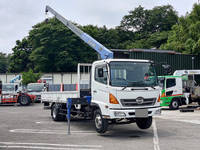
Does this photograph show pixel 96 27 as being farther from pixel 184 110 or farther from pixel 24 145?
pixel 24 145

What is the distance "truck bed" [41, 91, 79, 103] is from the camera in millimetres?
11941

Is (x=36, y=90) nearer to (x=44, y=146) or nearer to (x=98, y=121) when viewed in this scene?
(x=98, y=121)

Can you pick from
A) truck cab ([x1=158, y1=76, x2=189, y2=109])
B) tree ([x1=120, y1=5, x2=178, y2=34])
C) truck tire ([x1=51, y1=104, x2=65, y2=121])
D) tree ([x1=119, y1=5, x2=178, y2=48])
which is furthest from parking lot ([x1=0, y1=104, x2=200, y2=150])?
tree ([x1=120, y1=5, x2=178, y2=34])

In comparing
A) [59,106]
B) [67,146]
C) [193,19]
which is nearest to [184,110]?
[59,106]

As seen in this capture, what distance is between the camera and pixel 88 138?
Answer: 965cm

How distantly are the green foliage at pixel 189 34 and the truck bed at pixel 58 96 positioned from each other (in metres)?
18.3

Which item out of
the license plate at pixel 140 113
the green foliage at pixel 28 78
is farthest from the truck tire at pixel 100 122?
the green foliage at pixel 28 78

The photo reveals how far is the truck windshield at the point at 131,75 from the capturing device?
9648mm

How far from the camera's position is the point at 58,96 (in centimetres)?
1367

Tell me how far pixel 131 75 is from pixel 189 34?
76.5ft

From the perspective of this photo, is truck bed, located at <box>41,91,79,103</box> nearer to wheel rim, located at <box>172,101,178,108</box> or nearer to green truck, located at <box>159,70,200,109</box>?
green truck, located at <box>159,70,200,109</box>

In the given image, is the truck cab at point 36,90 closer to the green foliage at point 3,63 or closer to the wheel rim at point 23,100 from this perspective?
the wheel rim at point 23,100

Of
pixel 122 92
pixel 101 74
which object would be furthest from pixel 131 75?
pixel 101 74

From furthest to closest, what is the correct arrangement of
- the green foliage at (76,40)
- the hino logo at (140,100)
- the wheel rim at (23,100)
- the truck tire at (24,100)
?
the green foliage at (76,40) → the wheel rim at (23,100) → the truck tire at (24,100) → the hino logo at (140,100)
